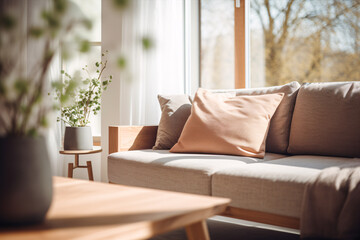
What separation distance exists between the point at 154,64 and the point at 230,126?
1421 millimetres

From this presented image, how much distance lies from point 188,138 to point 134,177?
41cm

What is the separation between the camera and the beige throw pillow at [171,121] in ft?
8.80

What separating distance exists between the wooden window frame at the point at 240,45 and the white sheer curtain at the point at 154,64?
52 cm

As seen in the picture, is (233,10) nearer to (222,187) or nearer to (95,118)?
(95,118)

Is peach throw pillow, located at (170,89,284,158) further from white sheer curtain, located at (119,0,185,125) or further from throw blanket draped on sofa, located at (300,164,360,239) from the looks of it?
white sheer curtain, located at (119,0,185,125)

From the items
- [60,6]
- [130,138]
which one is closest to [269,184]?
[60,6]

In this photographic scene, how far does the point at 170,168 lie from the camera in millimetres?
2031

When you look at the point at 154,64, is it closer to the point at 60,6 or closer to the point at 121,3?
the point at 60,6

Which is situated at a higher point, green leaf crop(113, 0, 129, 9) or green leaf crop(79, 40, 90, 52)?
green leaf crop(113, 0, 129, 9)

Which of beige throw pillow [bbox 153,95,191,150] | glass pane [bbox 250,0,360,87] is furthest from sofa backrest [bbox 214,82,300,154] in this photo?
Answer: glass pane [bbox 250,0,360,87]

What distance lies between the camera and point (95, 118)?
4207 mm

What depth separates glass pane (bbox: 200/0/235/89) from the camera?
12.2ft

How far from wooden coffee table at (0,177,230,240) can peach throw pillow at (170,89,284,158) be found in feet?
3.54

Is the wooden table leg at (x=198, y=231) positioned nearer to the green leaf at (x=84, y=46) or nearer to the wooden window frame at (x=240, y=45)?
the green leaf at (x=84, y=46)
